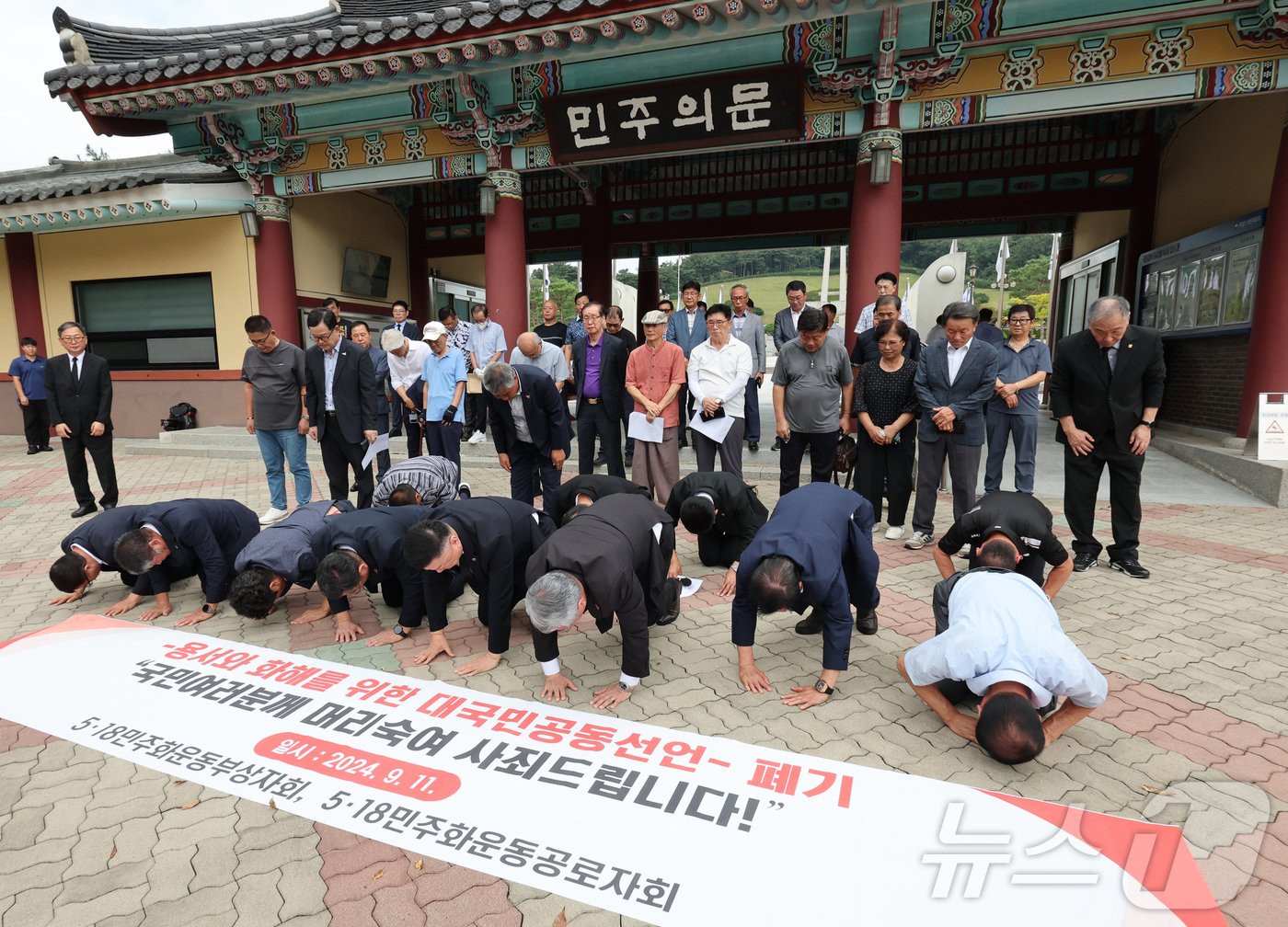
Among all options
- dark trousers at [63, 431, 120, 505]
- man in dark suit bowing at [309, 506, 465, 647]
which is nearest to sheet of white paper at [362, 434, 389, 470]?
man in dark suit bowing at [309, 506, 465, 647]

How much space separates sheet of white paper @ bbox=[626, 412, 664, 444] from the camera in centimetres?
512

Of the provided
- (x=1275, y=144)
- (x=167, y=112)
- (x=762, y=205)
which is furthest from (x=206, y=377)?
(x=1275, y=144)

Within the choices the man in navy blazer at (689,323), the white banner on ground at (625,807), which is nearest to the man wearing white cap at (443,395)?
the man in navy blazer at (689,323)

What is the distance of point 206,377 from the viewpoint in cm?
970

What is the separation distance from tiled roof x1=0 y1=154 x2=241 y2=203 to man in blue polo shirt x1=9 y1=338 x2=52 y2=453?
84.9 inches

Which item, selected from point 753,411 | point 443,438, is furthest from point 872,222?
point 443,438

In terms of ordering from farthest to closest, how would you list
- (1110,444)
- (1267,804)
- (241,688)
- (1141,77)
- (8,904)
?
(1141,77)
(1110,444)
(241,688)
(1267,804)
(8,904)

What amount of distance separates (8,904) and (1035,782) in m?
3.15

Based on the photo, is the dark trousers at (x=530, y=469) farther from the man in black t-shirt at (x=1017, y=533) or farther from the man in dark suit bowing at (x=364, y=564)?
the man in black t-shirt at (x=1017, y=533)

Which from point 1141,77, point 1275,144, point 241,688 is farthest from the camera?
point 1275,144

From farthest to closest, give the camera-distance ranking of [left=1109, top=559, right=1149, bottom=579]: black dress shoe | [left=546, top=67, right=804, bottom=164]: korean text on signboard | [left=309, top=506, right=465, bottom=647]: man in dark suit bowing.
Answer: [left=546, top=67, right=804, bottom=164]: korean text on signboard, [left=1109, top=559, right=1149, bottom=579]: black dress shoe, [left=309, top=506, right=465, bottom=647]: man in dark suit bowing

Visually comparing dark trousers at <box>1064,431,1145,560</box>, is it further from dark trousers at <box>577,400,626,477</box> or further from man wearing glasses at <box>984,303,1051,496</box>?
dark trousers at <box>577,400,626,477</box>

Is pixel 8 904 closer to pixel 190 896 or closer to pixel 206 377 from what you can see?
pixel 190 896

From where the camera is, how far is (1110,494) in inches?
163
